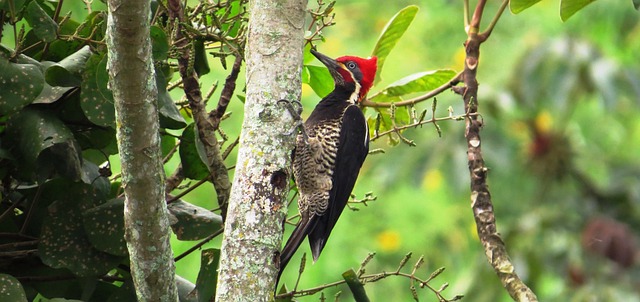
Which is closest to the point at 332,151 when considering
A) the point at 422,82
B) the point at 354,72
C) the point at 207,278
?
the point at 354,72

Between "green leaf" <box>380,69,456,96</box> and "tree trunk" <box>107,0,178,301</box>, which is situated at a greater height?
"green leaf" <box>380,69,456,96</box>

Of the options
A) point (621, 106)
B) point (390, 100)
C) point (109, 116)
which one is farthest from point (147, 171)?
point (621, 106)

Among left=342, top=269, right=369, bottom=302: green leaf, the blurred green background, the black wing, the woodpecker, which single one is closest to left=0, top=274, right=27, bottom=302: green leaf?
left=342, top=269, right=369, bottom=302: green leaf

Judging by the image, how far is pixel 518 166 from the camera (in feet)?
20.8

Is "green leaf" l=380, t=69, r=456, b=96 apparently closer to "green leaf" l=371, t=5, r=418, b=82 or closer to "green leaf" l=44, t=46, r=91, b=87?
"green leaf" l=371, t=5, r=418, b=82

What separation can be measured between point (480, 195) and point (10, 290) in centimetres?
123

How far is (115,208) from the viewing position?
6.82ft

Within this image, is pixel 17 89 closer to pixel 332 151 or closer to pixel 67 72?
pixel 67 72

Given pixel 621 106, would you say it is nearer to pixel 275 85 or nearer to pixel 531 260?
pixel 531 260

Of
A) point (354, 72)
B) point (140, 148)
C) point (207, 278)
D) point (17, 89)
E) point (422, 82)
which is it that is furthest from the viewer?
point (354, 72)

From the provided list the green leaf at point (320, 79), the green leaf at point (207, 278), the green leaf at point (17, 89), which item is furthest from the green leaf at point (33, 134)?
the green leaf at point (320, 79)

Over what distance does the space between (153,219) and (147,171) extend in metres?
0.10

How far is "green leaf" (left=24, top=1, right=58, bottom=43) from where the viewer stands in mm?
1999

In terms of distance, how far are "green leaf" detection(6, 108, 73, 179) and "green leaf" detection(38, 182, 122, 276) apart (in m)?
0.11
